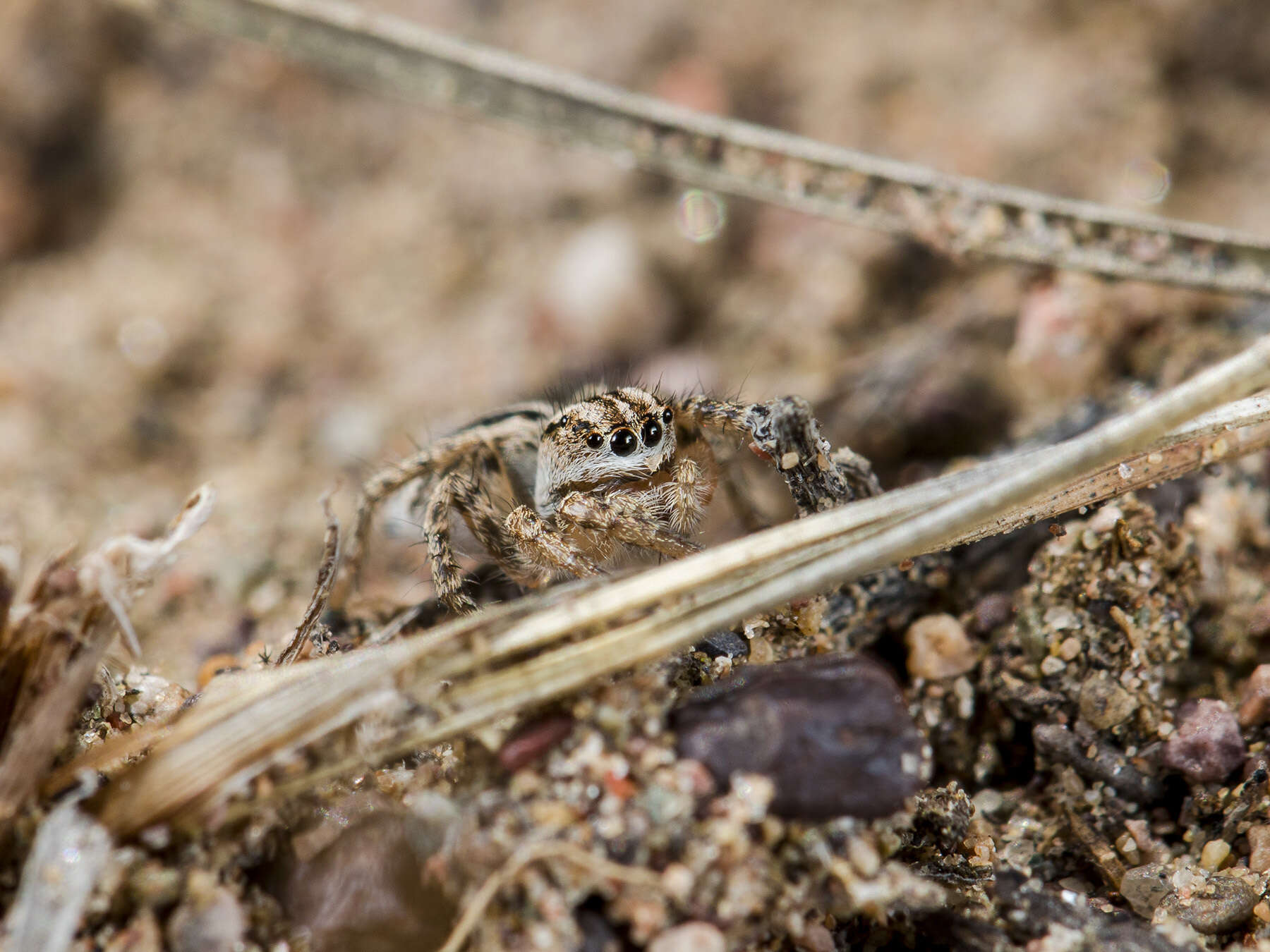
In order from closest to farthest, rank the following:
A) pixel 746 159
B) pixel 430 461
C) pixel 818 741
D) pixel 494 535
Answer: pixel 818 741 → pixel 494 535 → pixel 430 461 → pixel 746 159

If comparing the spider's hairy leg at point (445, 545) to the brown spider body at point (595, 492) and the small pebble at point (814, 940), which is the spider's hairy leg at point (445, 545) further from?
the small pebble at point (814, 940)

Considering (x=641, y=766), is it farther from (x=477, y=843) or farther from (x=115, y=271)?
(x=115, y=271)

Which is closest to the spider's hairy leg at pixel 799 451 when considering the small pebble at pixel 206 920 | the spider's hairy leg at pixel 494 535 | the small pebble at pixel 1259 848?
the spider's hairy leg at pixel 494 535

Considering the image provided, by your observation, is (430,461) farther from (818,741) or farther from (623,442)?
(818,741)

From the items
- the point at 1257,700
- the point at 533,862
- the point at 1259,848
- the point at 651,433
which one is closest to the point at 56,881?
the point at 533,862

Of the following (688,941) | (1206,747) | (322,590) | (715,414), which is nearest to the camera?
(688,941)

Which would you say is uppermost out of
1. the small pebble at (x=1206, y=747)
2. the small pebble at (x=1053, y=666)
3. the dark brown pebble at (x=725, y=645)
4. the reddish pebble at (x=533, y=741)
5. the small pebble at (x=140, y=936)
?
the small pebble at (x=1053, y=666)

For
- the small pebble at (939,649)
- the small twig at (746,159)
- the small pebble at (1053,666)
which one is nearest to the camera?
the small pebble at (1053,666)
